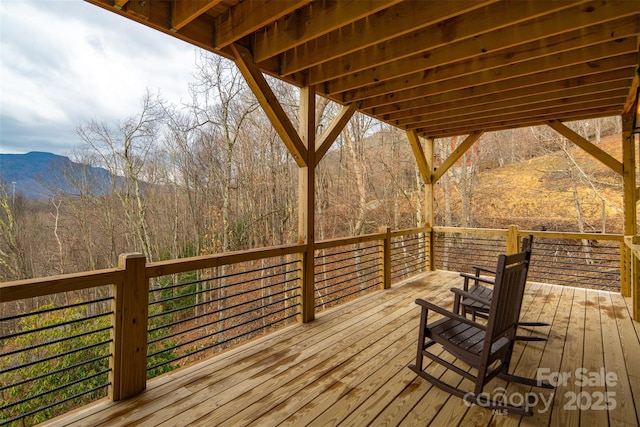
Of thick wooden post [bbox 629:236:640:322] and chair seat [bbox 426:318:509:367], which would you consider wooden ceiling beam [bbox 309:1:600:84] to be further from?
thick wooden post [bbox 629:236:640:322]

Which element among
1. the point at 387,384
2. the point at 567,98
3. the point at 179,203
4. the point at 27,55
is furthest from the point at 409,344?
the point at 27,55

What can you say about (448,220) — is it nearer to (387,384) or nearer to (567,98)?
(567,98)

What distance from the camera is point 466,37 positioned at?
93.2 inches

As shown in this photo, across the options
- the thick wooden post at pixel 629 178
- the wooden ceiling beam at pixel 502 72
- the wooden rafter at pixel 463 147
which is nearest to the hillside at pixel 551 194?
the thick wooden post at pixel 629 178

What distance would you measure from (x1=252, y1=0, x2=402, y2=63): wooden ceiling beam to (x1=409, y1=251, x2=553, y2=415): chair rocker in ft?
5.85

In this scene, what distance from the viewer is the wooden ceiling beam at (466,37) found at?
2152 mm

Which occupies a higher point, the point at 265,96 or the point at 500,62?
the point at 500,62

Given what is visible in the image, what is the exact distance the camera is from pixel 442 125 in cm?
511

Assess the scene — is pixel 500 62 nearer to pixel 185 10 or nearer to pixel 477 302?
pixel 477 302

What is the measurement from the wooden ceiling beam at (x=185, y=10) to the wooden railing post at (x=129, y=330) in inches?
65.0

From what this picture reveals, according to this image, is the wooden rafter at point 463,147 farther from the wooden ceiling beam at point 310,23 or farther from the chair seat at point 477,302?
the wooden ceiling beam at point 310,23

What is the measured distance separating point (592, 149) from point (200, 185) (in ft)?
28.8

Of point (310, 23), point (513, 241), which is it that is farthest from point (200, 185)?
point (513, 241)

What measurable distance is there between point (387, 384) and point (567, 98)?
4.01 m
